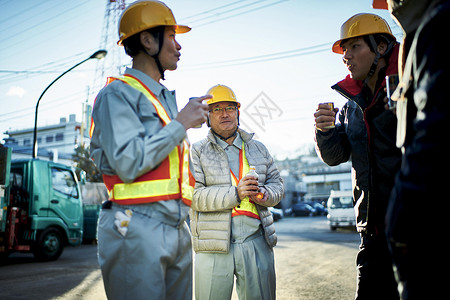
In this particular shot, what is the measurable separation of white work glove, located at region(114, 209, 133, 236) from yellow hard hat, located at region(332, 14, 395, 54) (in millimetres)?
1967

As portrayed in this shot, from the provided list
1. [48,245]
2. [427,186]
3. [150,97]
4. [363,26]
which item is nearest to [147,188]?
[150,97]

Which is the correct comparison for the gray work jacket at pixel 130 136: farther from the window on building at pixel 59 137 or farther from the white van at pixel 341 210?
the window on building at pixel 59 137

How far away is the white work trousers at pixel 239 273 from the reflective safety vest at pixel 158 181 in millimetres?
1202

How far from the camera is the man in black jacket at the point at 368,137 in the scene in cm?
220

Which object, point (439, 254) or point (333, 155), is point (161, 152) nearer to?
point (439, 254)

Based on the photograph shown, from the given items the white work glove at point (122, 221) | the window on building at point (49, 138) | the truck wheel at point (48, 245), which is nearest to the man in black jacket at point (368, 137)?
the white work glove at point (122, 221)

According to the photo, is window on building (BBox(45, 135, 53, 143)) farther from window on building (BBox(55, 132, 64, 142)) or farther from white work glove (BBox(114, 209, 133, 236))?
white work glove (BBox(114, 209, 133, 236))

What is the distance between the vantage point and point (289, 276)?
702 centimetres

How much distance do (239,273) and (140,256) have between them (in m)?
1.40

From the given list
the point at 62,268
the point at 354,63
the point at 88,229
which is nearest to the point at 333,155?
the point at 354,63

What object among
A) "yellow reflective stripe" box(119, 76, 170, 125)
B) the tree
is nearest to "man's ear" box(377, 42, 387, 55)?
"yellow reflective stripe" box(119, 76, 170, 125)

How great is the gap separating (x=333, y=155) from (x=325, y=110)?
0.39 metres

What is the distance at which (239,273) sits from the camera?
2881 millimetres

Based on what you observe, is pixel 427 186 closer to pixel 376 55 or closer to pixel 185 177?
pixel 185 177
